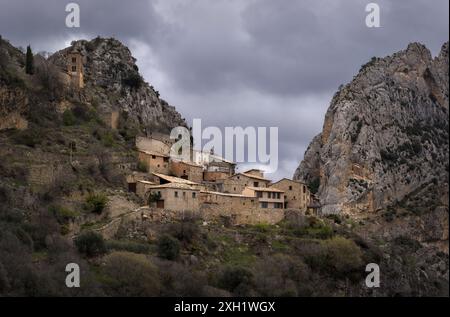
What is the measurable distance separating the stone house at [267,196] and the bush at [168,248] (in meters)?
12.9

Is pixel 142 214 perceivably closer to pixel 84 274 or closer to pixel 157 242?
pixel 157 242

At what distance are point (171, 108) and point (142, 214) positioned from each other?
36545 millimetres

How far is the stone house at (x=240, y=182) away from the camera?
81.9m

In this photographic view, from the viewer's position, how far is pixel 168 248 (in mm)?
67750

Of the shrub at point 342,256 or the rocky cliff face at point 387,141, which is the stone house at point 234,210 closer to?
the shrub at point 342,256

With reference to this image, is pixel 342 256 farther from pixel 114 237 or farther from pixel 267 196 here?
pixel 114 237

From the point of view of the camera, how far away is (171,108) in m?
107

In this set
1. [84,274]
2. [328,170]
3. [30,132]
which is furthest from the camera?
[328,170]

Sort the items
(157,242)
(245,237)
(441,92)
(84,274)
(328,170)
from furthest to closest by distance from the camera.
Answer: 1. (441,92)
2. (328,170)
3. (245,237)
4. (157,242)
5. (84,274)

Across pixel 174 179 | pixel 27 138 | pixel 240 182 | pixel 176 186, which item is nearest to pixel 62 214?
pixel 176 186

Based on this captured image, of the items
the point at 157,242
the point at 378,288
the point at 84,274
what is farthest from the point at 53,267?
the point at 378,288

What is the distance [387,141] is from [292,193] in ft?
101

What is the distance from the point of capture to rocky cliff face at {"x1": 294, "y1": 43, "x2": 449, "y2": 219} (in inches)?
4035

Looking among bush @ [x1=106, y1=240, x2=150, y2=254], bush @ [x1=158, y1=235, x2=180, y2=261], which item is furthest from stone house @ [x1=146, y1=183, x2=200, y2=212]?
bush @ [x1=106, y1=240, x2=150, y2=254]
